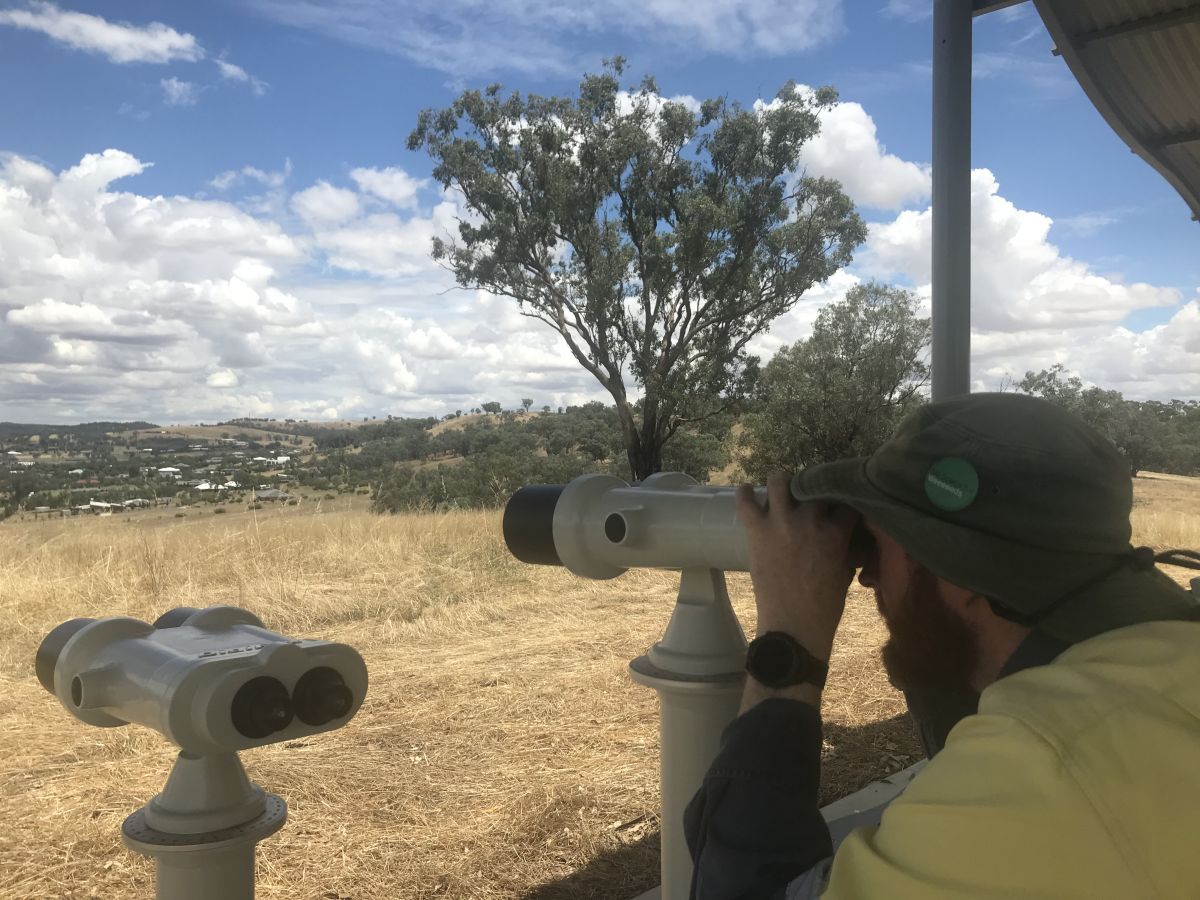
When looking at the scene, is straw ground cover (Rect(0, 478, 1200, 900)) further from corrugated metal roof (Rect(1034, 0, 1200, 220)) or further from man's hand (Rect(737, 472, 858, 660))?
corrugated metal roof (Rect(1034, 0, 1200, 220))

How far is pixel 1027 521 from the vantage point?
765 millimetres

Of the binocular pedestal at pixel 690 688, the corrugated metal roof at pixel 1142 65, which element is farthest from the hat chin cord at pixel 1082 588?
the corrugated metal roof at pixel 1142 65

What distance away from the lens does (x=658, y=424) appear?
62.7 ft

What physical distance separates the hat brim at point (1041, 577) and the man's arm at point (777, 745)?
0.10m

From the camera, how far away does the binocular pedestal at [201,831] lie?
84cm

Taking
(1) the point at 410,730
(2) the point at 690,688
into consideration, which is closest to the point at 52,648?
(2) the point at 690,688

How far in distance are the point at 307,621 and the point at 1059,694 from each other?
5664mm

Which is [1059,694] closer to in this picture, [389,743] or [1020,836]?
[1020,836]

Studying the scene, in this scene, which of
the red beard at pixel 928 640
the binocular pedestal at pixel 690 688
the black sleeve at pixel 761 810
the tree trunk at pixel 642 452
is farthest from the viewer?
the tree trunk at pixel 642 452

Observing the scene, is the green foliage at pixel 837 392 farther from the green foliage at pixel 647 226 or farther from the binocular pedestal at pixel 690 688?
the binocular pedestal at pixel 690 688

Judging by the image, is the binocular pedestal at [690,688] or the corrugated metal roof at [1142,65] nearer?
the binocular pedestal at [690,688]

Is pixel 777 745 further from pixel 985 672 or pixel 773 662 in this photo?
pixel 985 672

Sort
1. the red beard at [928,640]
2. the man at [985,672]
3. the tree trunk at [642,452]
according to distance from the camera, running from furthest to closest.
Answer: the tree trunk at [642,452] < the red beard at [928,640] < the man at [985,672]

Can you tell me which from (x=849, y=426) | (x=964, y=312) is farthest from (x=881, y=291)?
(x=964, y=312)
